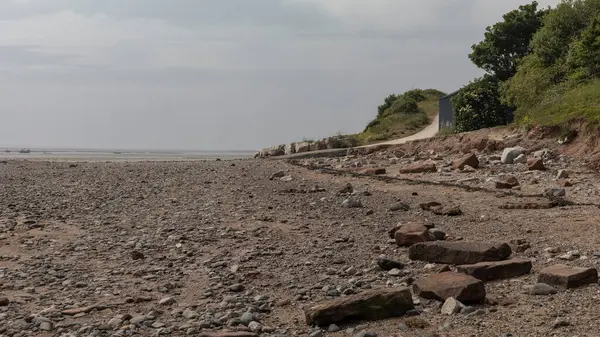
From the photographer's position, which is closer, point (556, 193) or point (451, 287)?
point (451, 287)

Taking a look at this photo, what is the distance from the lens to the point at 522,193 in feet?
45.2

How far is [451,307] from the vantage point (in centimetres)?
578

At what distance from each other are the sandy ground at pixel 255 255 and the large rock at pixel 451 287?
136 mm

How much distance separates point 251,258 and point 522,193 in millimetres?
7281

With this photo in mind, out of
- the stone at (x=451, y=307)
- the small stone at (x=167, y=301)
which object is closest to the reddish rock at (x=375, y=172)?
the small stone at (x=167, y=301)

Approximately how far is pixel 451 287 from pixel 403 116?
41.1 meters

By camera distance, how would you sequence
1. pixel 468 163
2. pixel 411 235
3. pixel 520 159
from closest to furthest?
1. pixel 411 235
2. pixel 520 159
3. pixel 468 163

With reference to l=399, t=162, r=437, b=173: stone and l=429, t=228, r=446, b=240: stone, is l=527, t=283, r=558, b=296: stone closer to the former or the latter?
l=429, t=228, r=446, b=240: stone

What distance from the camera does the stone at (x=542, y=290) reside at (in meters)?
6.02

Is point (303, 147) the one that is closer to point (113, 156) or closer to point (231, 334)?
point (113, 156)

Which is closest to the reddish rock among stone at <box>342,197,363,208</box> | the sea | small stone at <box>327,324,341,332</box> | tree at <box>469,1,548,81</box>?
stone at <box>342,197,363,208</box>

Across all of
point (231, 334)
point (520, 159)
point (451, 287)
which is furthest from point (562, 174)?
point (231, 334)

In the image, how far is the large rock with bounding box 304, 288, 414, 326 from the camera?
575 cm

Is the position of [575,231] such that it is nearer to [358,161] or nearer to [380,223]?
[380,223]
